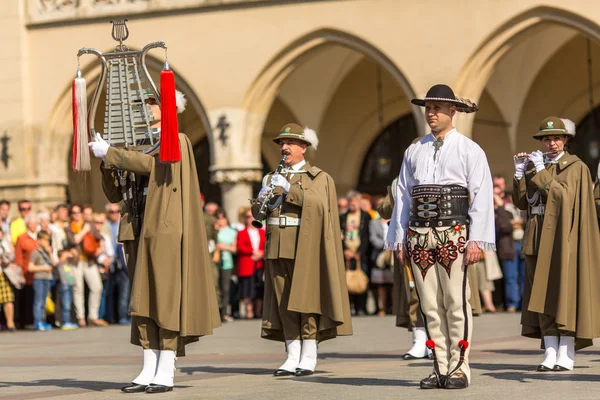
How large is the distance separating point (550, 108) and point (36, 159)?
29.8 ft

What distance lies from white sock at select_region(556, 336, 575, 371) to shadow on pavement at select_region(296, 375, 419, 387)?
137cm

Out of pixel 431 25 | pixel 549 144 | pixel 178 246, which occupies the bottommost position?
pixel 178 246

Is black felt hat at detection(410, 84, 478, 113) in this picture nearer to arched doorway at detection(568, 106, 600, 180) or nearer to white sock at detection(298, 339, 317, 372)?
white sock at detection(298, 339, 317, 372)

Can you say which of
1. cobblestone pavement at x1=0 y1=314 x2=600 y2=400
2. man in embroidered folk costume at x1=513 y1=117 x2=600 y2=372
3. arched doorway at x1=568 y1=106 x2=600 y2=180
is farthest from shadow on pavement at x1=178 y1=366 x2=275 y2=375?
arched doorway at x1=568 y1=106 x2=600 y2=180

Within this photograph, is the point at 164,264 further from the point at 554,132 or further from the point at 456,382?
the point at 554,132

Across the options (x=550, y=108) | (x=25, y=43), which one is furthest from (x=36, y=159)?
(x=550, y=108)

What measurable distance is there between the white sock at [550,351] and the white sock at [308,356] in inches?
62.0

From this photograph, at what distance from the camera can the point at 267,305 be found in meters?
9.26

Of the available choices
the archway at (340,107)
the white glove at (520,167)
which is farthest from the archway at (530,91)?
the white glove at (520,167)

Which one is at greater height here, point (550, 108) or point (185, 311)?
point (550, 108)

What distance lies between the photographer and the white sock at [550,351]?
8.86m

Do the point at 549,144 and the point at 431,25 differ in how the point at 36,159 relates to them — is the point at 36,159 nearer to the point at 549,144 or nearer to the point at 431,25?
the point at 431,25

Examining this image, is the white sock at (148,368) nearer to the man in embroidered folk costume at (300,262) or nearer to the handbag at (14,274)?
the man in embroidered folk costume at (300,262)

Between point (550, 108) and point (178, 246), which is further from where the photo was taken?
point (550, 108)
